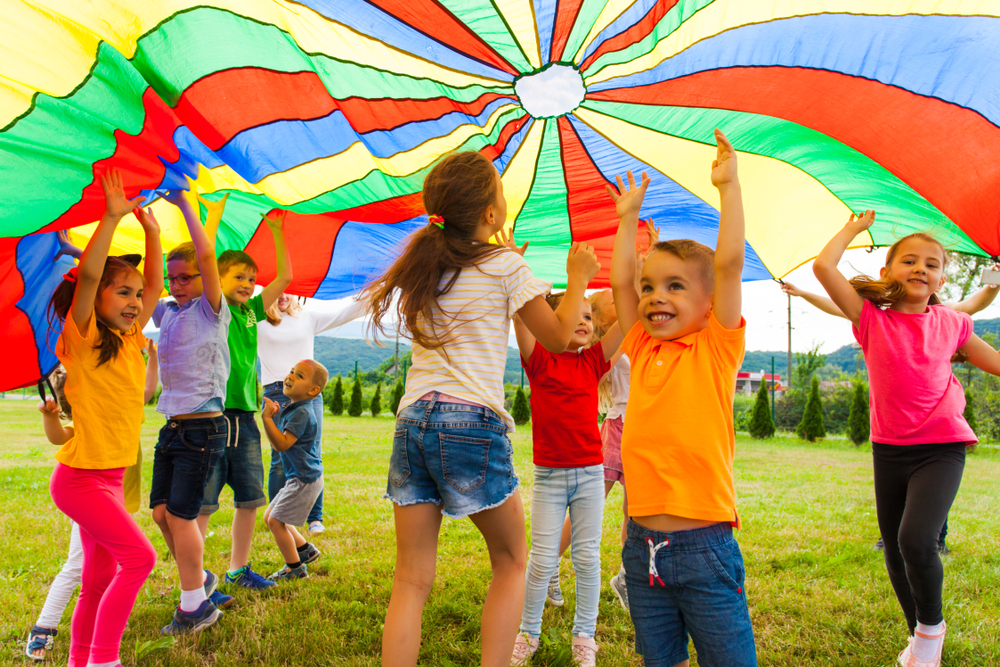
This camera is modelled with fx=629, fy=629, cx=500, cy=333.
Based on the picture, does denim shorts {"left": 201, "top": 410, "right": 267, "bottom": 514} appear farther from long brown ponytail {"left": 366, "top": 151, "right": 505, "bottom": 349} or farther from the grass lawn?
long brown ponytail {"left": 366, "top": 151, "right": 505, "bottom": 349}

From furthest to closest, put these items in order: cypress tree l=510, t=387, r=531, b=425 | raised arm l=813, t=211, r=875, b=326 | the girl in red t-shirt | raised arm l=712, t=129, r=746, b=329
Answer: cypress tree l=510, t=387, r=531, b=425, the girl in red t-shirt, raised arm l=813, t=211, r=875, b=326, raised arm l=712, t=129, r=746, b=329

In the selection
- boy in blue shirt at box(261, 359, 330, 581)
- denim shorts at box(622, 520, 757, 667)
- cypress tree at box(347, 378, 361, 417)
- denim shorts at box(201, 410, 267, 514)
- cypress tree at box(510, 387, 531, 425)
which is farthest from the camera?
cypress tree at box(347, 378, 361, 417)

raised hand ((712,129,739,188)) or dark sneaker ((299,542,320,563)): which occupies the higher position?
raised hand ((712,129,739,188))

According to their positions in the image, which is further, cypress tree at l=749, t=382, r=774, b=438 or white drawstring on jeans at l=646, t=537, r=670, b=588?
cypress tree at l=749, t=382, r=774, b=438

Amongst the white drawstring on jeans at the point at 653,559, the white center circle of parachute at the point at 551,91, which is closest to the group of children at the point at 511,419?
the white drawstring on jeans at the point at 653,559

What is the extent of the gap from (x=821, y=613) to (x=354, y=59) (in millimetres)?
3023

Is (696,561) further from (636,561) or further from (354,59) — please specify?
(354,59)

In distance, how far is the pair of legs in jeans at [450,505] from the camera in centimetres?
163

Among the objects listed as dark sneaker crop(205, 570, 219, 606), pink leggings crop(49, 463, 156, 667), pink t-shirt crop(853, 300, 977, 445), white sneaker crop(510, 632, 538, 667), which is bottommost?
white sneaker crop(510, 632, 538, 667)

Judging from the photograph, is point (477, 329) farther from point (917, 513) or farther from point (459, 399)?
point (917, 513)

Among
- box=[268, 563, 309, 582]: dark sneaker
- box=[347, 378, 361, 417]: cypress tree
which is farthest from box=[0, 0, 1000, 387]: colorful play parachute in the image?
box=[347, 378, 361, 417]: cypress tree

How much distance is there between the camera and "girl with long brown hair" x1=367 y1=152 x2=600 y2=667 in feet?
5.38

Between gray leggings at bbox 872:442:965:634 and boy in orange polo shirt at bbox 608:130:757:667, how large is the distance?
111 centimetres

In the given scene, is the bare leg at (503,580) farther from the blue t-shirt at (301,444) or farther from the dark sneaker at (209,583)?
the blue t-shirt at (301,444)
